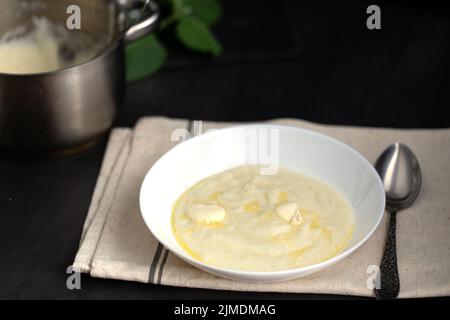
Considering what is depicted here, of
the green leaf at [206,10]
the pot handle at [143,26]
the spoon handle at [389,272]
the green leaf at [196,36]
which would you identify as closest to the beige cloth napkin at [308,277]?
the spoon handle at [389,272]

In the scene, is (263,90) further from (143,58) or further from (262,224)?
(262,224)

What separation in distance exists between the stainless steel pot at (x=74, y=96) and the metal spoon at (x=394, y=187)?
468 millimetres

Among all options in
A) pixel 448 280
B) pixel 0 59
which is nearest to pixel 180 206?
pixel 448 280

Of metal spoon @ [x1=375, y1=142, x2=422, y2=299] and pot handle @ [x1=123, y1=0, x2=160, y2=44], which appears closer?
metal spoon @ [x1=375, y1=142, x2=422, y2=299]

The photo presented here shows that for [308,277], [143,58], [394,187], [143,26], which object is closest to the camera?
[308,277]

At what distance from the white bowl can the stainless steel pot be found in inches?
6.9

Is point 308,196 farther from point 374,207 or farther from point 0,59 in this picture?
point 0,59

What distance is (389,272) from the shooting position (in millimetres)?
1043

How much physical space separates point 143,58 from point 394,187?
63 cm

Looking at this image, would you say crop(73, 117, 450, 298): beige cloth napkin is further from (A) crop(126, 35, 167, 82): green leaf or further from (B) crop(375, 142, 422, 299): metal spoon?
(A) crop(126, 35, 167, 82): green leaf

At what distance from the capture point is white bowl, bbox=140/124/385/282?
108 centimetres

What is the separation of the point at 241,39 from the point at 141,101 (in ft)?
0.97

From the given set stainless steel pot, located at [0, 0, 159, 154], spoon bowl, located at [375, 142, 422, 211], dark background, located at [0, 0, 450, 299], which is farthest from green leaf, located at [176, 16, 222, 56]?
spoon bowl, located at [375, 142, 422, 211]

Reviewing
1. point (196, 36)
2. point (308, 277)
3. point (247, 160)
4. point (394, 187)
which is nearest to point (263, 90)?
point (196, 36)
